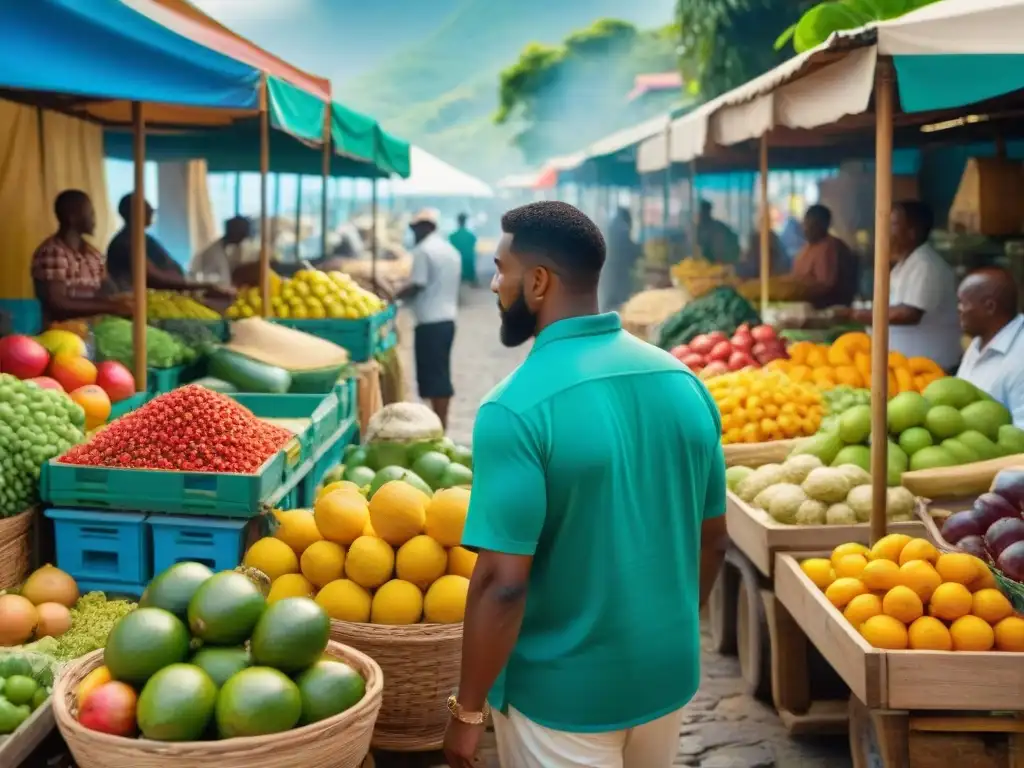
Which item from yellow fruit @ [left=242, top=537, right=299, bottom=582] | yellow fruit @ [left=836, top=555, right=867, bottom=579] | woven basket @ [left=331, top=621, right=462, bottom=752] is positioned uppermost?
yellow fruit @ [left=242, top=537, right=299, bottom=582]

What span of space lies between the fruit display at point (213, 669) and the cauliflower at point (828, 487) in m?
2.79

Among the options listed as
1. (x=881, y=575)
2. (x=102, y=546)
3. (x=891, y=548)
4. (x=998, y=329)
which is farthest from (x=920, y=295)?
(x=102, y=546)

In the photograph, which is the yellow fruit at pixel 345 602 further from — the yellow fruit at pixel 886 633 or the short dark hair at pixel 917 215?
the short dark hair at pixel 917 215

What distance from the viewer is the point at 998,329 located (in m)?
5.78

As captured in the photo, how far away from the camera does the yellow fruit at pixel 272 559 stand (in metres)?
3.91

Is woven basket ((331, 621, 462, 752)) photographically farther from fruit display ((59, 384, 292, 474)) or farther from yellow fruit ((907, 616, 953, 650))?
yellow fruit ((907, 616, 953, 650))

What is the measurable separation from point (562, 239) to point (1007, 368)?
3834 mm

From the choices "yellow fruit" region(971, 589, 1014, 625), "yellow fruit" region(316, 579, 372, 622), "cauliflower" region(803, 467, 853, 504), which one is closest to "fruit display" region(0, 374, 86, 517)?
"yellow fruit" region(316, 579, 372, 622)

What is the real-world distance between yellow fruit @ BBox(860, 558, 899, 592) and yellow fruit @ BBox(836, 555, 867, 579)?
16 cm

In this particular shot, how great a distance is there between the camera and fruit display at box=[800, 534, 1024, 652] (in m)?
3.80

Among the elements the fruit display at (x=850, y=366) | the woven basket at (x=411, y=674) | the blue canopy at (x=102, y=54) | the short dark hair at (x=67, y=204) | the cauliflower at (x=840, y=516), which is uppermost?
the blue canopy at (x=102, y=54)

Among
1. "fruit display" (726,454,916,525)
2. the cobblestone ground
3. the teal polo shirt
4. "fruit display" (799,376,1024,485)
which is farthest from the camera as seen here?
"fruit display" (799,376,1024,485)

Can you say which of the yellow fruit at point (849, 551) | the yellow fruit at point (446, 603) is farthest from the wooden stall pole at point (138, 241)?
the yellow fruit at point (849, 551)

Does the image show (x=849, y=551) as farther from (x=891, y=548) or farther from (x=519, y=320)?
(x=519, y=320)
